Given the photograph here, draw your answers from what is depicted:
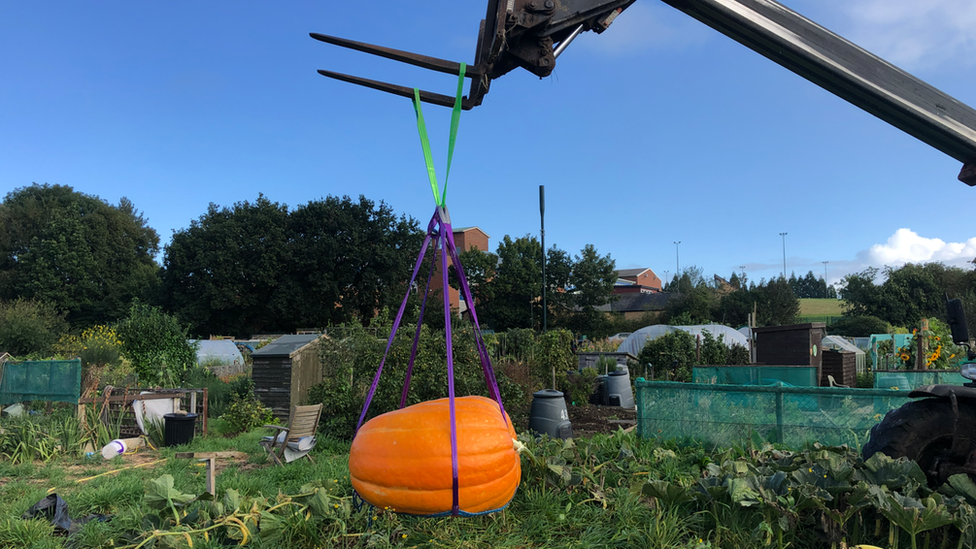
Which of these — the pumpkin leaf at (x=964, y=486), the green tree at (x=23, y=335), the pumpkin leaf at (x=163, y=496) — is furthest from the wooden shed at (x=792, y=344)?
the green tree at (x=23, y=335)

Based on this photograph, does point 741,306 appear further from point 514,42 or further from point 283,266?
point 514,42

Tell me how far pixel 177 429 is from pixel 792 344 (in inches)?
494

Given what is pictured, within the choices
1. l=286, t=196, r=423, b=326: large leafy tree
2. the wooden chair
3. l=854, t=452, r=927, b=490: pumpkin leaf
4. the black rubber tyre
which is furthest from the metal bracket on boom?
l=286, t=196, r=423, b=326: large leafy tree

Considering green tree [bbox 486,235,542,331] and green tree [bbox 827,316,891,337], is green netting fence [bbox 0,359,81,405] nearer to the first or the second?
green tree [bbox 486,235,542,331]

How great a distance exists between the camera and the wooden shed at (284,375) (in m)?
11.3

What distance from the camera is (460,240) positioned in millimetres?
50531

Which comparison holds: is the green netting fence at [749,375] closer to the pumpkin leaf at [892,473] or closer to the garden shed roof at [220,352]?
the pumpkin leaf at [892,473]

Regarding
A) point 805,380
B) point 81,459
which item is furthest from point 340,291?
point 805,380

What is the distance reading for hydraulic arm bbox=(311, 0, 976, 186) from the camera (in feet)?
10.8

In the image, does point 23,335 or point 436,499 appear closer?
point 436,499

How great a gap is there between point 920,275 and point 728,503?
5333 cm

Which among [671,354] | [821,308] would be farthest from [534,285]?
[821,308]

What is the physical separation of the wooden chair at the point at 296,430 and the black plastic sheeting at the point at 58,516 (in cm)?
275

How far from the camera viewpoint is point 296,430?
7.76m
